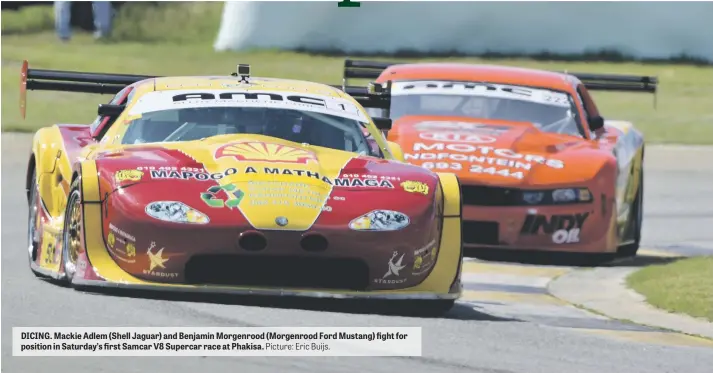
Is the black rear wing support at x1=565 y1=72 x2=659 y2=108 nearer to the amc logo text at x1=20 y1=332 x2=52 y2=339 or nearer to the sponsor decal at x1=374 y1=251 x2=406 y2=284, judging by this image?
the sponsor decal at x1=374 y1=251 x2=406 y2=284

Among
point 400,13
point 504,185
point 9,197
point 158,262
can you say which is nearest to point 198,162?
point 158,262

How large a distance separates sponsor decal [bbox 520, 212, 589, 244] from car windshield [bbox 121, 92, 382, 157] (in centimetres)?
238

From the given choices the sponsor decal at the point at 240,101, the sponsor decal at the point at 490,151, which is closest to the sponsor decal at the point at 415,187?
the sponsor decal at the point at 240,101

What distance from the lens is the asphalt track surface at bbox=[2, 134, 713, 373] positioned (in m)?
6.80

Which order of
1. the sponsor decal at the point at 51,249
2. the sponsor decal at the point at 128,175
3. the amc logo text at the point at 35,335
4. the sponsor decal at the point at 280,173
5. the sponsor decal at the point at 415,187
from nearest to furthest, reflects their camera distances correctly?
the amc logo text at the point at 35,335 < the sponsor decal at the point at 128,175 < the sponsor decal at the point at 280,173 < the sponsor decal at the point at 415,187 < the sponsor decal at the point at 51,249

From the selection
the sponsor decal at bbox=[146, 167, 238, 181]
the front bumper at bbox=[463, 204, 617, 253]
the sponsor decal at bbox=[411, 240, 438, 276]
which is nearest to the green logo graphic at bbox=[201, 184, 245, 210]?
the sponsor decal at bbox=[146, 167, 238, 181]

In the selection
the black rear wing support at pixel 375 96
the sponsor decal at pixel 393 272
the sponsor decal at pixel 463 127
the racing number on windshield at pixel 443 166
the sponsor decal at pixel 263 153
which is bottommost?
the racing number on windshield at pixel 443 166

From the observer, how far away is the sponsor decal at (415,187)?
795 cm

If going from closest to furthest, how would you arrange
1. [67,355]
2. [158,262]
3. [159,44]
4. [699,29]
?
[67,355] < [158,262] < [699,29] < [159,44]

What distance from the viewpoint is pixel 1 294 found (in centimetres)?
867

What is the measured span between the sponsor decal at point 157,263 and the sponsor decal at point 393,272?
0.92 meters

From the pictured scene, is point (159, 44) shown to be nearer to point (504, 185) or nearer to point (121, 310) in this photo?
point (504, 185)

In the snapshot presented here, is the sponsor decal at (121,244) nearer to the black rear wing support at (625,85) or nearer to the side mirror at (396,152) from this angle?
the side mirror at (396,152)

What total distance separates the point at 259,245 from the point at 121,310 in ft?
3.22
